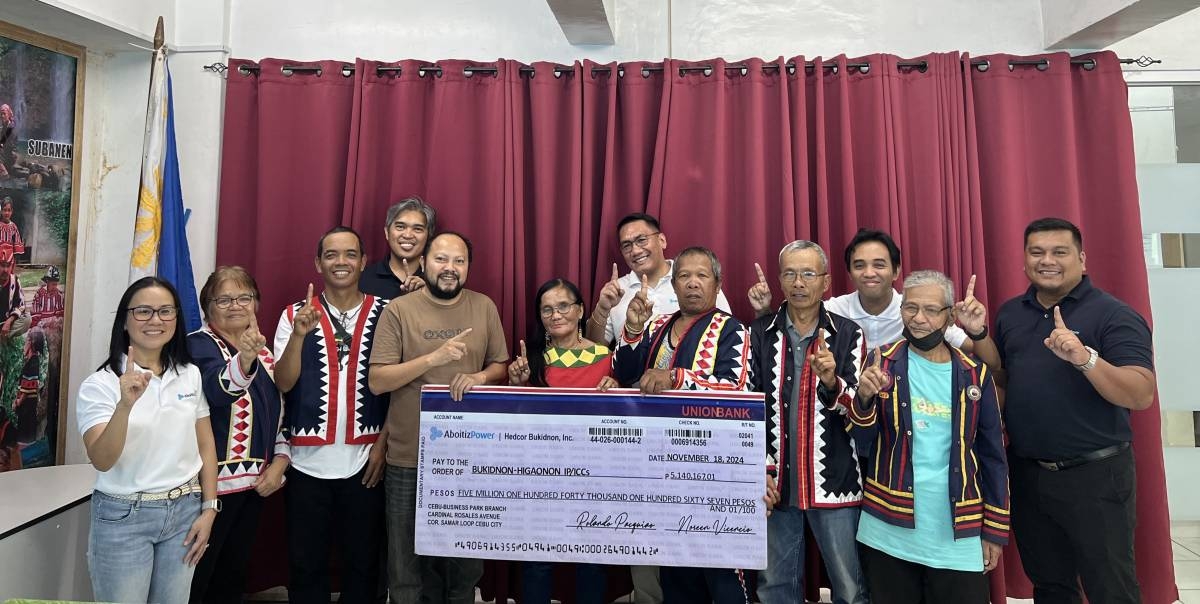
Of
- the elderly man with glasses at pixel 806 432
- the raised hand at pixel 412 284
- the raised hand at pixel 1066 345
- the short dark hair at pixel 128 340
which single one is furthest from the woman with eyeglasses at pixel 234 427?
the raised hand at pixel 1066 345

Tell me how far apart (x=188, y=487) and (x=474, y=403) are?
0.94 m

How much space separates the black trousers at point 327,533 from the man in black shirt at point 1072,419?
2.47 metres

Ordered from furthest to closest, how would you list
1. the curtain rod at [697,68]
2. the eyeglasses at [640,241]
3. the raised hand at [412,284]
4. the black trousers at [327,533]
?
the curtain rod at [697,68] → the eyeglasses at [640,241] → the raised hand at [412,284] → the black trousers at [327,533]

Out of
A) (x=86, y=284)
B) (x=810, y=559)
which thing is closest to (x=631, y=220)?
(x=810, y=559)

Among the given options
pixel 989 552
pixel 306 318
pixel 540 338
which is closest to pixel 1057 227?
pixel 989 552

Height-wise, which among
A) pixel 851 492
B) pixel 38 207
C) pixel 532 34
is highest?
pixel 532 34

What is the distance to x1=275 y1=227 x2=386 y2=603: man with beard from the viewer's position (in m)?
2.63

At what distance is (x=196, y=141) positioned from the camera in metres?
3.53

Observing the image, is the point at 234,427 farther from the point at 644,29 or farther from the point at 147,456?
the point at 644,29

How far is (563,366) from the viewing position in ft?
8.71

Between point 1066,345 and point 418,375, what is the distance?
2.19m

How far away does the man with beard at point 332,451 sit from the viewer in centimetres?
263

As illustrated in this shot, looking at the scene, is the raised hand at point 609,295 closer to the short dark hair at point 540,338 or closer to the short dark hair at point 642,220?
the short dark hair at point 540,338

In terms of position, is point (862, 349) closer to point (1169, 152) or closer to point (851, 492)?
point (851, 492)
